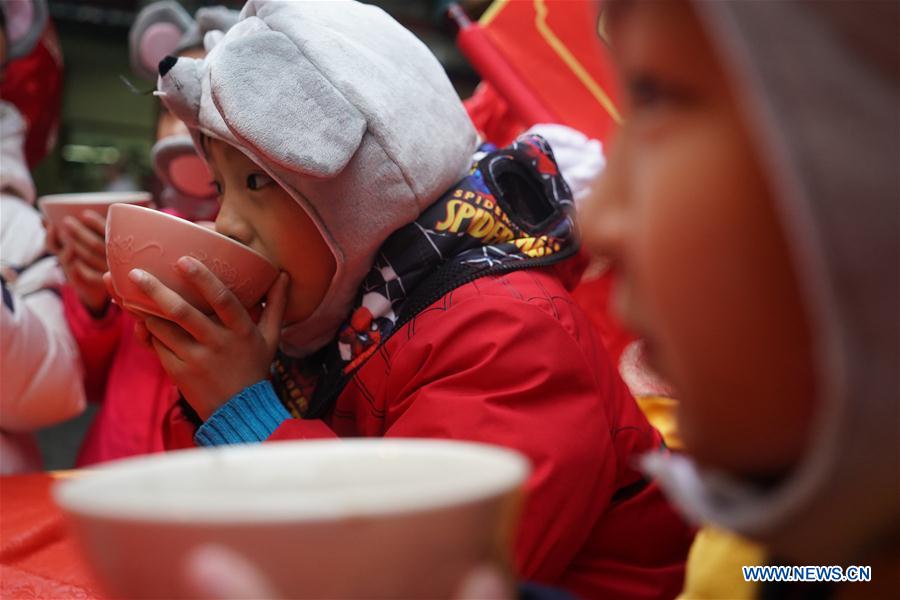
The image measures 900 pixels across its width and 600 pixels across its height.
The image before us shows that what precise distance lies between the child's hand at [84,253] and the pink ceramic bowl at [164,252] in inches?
18.2

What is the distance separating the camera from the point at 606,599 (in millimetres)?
903

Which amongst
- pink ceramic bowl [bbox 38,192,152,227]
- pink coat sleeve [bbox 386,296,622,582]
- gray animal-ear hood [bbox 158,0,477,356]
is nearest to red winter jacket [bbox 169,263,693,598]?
pink coat sleeve [bbox 386,296,622,582]

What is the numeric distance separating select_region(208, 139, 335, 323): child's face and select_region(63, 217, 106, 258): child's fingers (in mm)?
469

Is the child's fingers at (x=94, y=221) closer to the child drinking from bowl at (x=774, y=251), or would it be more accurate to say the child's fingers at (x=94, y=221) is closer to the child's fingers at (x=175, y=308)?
the child's fingers at (x=175, y=308)

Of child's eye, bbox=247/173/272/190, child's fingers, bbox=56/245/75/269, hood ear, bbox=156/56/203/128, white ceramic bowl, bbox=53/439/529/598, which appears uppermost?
white ceramic bowl, bbox=53/439/529/598

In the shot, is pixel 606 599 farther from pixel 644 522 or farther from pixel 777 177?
pixel 777 177

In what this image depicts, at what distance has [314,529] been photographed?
35cm

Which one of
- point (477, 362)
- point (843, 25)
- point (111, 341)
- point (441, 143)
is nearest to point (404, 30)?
point (441, 143)

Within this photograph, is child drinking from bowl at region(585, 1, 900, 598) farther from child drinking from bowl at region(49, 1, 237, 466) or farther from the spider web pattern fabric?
child drinking from bowl at region(49, 1, 237, 466)

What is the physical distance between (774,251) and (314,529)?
21 centimetres

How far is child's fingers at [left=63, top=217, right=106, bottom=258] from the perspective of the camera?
4.41 feet

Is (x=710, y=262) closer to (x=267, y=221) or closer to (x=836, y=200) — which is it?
(x=836, y=200)

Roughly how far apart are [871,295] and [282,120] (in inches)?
24.6

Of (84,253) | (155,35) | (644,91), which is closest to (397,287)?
(644,91)
